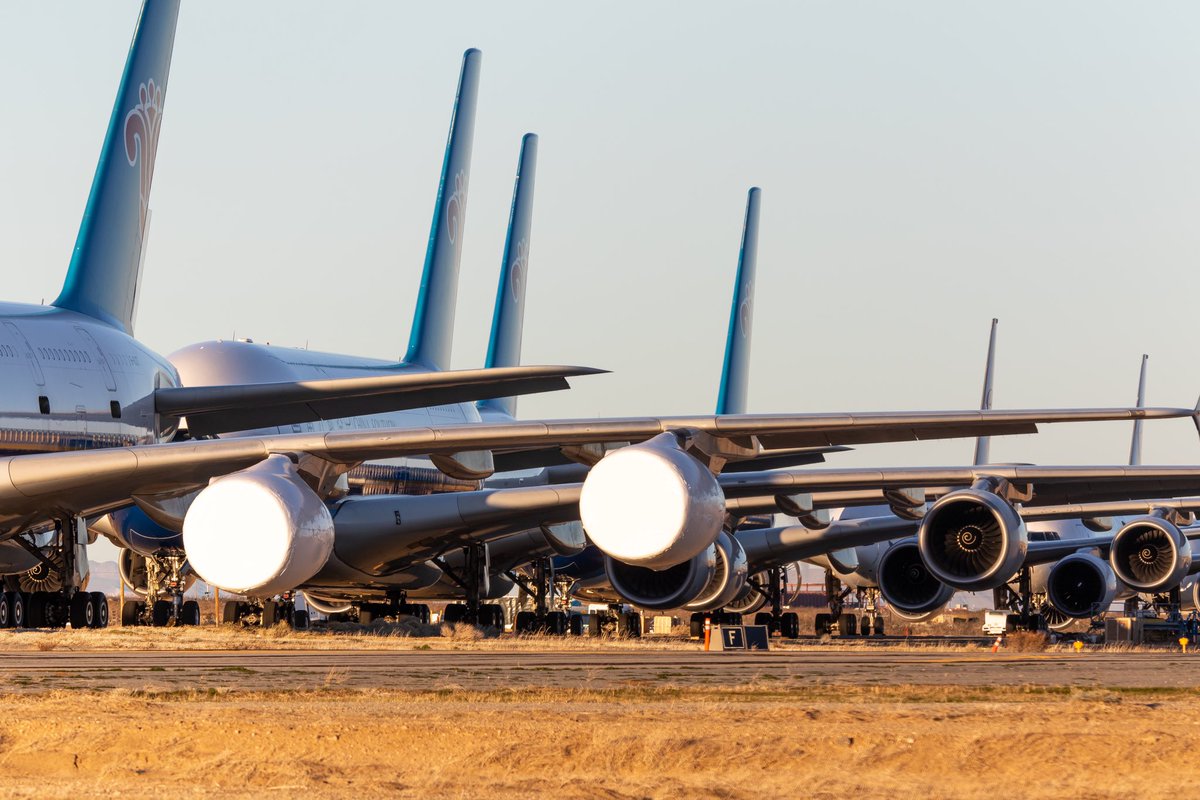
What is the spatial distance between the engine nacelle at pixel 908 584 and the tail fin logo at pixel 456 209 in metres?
10.6

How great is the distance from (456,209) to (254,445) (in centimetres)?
2016

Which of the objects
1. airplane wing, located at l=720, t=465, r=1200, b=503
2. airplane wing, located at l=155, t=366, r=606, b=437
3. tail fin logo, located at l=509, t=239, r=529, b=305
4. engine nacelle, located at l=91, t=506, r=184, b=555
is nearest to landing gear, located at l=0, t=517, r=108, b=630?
engine nacelle, located at l=91, t=506, r=184, b=555

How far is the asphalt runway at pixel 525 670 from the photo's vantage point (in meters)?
12.5

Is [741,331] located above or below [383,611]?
above

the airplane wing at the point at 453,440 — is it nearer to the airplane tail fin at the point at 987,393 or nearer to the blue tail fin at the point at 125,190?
the blue tail fin at the point at 125,190

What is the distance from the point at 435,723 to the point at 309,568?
18.0 ft

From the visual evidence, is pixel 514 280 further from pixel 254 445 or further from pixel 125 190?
pixel 254 445

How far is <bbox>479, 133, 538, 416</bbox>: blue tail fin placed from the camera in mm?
38250

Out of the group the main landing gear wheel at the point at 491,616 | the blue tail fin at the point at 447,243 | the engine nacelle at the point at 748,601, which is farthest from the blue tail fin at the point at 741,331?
the main landing gear wheel at the point at 491,616

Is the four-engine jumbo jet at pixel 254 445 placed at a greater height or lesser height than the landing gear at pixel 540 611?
greater

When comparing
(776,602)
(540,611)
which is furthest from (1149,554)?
(540,611)

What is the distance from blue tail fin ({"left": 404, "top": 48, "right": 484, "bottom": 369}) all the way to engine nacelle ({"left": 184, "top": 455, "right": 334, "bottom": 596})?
18.4 meters

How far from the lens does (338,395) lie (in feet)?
62.5

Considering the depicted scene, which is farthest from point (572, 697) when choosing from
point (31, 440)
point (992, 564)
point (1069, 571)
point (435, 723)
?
point (1069, 571)
